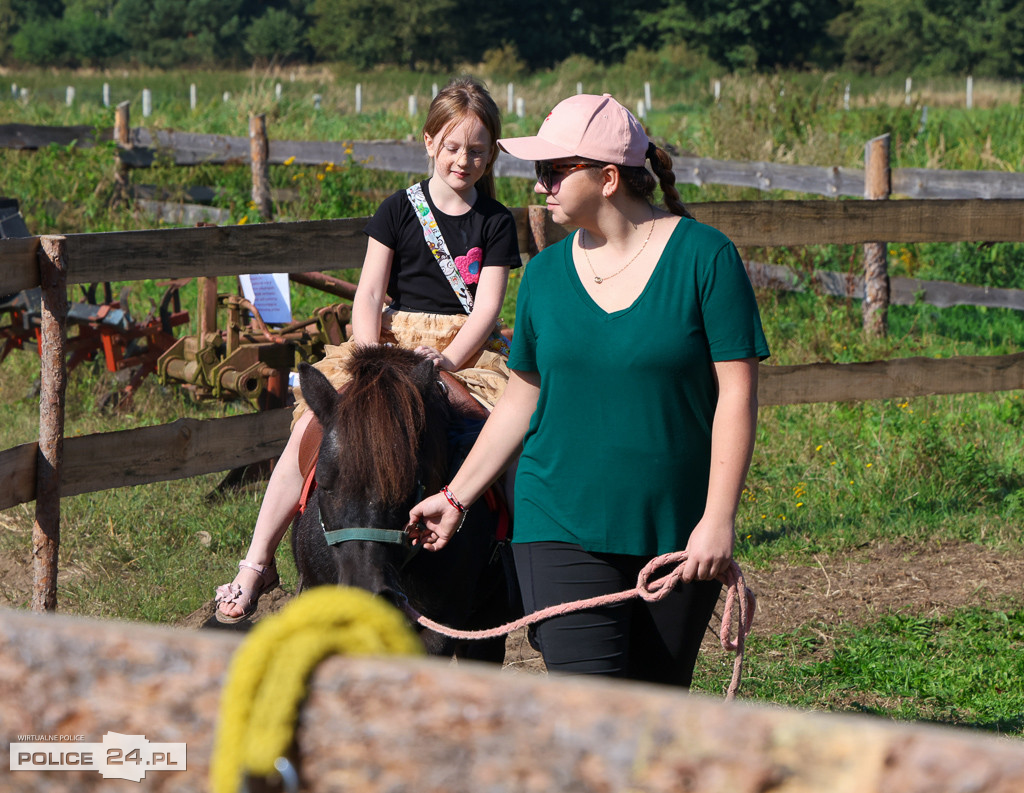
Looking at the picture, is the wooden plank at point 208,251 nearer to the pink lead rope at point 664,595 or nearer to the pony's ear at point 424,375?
the pony's ear at point 424,375

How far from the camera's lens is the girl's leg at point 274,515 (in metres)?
3.55

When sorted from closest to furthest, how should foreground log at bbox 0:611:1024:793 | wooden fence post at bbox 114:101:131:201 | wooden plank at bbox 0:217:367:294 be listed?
foreground log at bbox 0:611:1024:793 < wooden plank at bbox 0:217:367:294 < wooden fence post at bbox 114:101:131:201

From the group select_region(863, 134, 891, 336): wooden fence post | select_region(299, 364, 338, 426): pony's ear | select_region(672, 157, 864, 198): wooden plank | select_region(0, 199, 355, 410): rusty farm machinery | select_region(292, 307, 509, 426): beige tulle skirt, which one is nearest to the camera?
select_region(299, 364, 338, 426): pony's ear

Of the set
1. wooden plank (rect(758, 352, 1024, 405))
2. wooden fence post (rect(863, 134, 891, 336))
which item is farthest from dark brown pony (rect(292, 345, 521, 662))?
wooden fence post (rect(863, 134, 891, 336))

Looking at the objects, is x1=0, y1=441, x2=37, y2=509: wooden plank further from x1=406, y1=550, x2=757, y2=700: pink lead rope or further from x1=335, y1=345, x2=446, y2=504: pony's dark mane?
x1=406, y1=550, x2=757, y2=700: pink lead rope

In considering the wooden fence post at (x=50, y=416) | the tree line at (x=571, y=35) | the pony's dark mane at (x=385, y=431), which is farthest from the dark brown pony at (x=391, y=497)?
the tree line at (x=571, y=35)

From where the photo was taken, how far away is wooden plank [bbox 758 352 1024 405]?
588cm

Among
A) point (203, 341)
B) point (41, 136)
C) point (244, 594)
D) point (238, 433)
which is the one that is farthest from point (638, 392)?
point (41, 136)

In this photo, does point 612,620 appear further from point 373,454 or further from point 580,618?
point 373,454

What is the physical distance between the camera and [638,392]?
242 cm

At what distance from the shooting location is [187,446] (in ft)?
16.2

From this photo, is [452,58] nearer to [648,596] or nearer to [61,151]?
[61,151]

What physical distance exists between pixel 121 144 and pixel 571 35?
59830 mm

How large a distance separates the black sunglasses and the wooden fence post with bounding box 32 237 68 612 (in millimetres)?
2589
